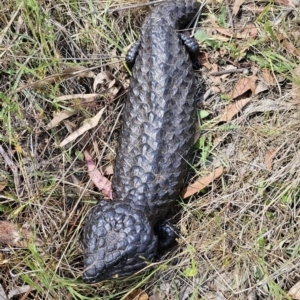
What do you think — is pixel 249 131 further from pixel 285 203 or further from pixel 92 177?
pixel 92 177

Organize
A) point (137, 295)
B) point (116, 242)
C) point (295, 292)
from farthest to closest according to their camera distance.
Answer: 1. point (137, 295)
2. point (295, 292)
3. point (116, 242)

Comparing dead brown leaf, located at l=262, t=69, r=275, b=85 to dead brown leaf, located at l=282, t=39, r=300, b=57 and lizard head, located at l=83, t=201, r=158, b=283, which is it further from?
lizard head, located at l=83, t=201, r=158, b=283

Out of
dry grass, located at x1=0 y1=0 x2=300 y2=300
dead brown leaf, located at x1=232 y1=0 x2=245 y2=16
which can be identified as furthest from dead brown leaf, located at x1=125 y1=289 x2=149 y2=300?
dead brown leaf, located at x1=232 y1=0 x2=245 y2=16

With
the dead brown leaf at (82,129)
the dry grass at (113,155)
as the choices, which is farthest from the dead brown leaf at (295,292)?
the dead brown leaf at (82,129)

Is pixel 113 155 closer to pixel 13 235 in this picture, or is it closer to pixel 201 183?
pixel 201 183

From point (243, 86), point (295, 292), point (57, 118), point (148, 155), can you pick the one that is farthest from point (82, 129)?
point (295, 292)

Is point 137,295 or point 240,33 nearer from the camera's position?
point 137,295

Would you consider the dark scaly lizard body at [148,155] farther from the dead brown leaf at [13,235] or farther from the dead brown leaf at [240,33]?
the dead brown leaf at [13,235]
